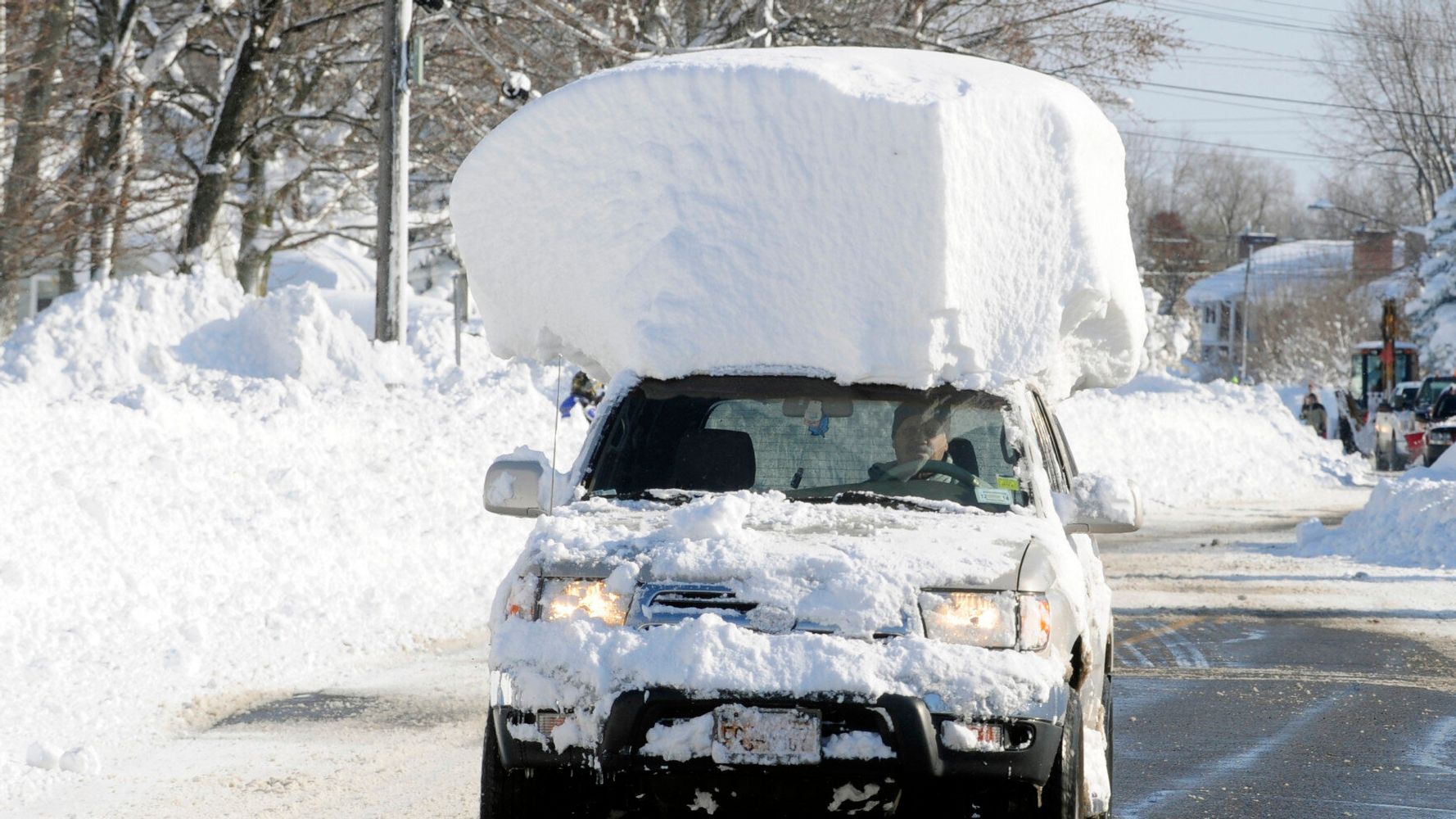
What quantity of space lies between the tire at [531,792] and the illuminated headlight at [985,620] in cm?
109

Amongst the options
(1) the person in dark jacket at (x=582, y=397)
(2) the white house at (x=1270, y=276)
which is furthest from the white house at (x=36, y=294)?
(2) the white house at (x=1270, y=276)

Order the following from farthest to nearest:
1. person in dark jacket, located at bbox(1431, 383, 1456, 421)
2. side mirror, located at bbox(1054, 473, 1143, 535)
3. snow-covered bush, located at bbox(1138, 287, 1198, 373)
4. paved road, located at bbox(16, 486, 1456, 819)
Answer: snow-covered bush, located at bbox(1138, 287, 1198, 373)
person in dark jacket, located at bbox(1431, 383, 1456, 421)
paved road, located at bbox(16, 486, 1456, 819)
side mirror, located at bbox(1054, 473, 1143, 535)

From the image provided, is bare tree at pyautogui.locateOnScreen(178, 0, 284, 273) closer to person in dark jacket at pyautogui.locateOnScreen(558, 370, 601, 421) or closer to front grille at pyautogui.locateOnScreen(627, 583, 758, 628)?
person in dark jacket at pyautogui.locateOnScreen(558, 370, 601, 421)

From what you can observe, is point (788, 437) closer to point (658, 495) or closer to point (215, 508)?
point (658, 495)

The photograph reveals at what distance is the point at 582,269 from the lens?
6980 millimetres

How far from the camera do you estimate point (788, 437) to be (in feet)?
21.3

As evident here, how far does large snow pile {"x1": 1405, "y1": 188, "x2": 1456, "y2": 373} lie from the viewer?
6450cm

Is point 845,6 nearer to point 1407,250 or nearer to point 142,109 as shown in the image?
point 142,109

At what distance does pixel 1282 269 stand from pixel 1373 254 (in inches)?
505

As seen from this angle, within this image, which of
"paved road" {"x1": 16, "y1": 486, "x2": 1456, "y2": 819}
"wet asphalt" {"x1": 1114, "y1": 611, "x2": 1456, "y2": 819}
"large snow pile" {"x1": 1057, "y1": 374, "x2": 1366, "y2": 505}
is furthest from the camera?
"large snow pile" {"x1": 1057, "y1": 374, "x2": 1366, "y2": 505}

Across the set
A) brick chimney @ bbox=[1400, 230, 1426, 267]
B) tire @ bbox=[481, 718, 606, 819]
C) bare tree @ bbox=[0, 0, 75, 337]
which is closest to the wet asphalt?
tire @ bbox=[481, 718, 606, 819]

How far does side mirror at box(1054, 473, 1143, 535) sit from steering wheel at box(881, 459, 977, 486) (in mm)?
370

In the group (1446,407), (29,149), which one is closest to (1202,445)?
(1446,407)

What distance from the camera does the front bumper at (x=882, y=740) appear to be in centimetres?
485
